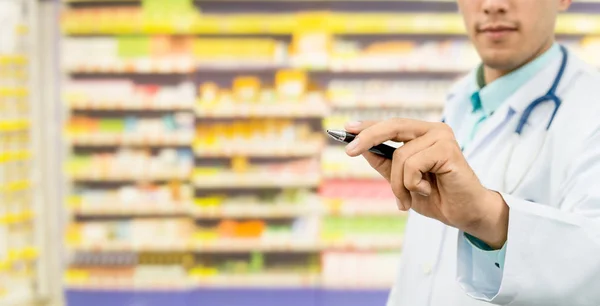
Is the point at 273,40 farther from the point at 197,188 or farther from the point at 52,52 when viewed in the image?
the point at 52,52

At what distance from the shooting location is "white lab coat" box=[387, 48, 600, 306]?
0.84 meters

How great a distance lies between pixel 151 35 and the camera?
4363 millimetres

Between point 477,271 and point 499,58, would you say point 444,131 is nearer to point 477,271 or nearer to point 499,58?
point 477,271

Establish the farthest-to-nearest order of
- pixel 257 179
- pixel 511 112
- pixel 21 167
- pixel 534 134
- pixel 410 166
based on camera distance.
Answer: pixel 21 167 < pixel 257 179 < pixel 511 112 < pixel 534 134 < pixel 410 166

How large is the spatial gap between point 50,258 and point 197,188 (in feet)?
4.14

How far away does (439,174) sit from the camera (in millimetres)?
801

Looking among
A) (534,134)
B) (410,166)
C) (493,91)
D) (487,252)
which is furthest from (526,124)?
(410,166)

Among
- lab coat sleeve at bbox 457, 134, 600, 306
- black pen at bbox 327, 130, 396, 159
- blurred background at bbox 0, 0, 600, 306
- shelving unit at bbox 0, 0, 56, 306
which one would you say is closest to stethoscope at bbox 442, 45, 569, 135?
lab coat sleeve at bbox 457, 134, 600, 306

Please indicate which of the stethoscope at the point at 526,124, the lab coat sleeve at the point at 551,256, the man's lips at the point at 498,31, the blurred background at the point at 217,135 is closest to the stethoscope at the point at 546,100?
the stethoscope at the point at 526,124

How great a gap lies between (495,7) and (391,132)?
1.54 feet

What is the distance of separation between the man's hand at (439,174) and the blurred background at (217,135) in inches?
132

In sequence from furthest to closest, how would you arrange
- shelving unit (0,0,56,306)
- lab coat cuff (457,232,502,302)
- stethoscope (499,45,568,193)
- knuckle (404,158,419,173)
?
1. shelving unit (0,0,56,306)
2. stethoscope (499,45,568,193)
3. lab coat cuff (457,232,502,302)
4. knuckle (404,158,419,173)

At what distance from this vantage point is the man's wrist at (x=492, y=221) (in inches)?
32.7

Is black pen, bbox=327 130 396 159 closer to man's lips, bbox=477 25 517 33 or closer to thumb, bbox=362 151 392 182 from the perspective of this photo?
thumb, bbox=362 151 392 182
